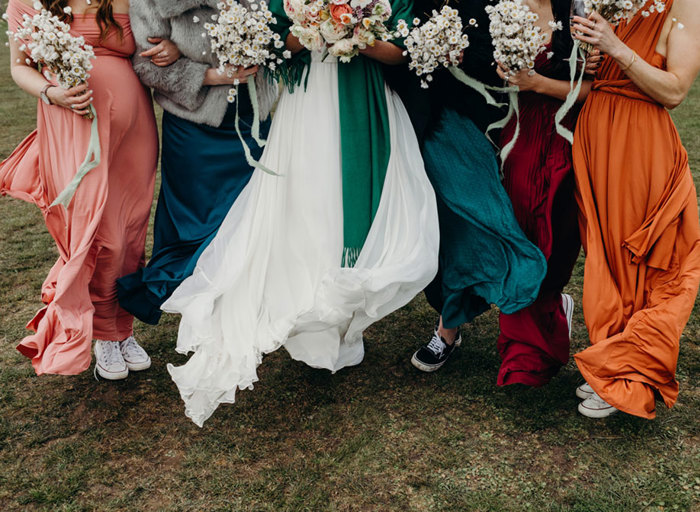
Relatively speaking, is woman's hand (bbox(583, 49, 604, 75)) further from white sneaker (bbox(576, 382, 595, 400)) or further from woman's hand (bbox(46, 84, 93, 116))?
woman's hand (bbox(46, 84, 93, 116))

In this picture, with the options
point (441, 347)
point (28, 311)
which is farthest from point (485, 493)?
point (28, 311)

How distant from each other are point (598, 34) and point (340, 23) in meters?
1.07

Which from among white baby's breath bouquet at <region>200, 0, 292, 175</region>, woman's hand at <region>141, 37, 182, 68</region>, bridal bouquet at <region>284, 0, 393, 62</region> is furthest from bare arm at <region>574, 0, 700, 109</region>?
woman's hand at <region>141, 37, 182, 68</region>

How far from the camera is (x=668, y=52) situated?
9.48ft

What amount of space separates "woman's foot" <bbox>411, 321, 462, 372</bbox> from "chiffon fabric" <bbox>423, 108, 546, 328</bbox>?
418 millimetres

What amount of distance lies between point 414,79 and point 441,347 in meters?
1.49

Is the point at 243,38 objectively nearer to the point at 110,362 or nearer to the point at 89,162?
the point at 89,162

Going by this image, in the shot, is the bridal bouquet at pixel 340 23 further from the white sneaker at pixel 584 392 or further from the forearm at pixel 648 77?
the white sneaker at pixel 584 392

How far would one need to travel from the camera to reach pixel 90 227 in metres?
3.29

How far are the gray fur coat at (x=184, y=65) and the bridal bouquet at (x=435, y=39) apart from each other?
0.81 metres

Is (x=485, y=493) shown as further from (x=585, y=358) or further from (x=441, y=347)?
(x=441, y=347)

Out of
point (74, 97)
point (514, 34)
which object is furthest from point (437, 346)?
point (74, 97)

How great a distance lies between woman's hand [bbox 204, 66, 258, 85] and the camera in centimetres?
321

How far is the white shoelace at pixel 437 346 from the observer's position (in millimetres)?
3803
